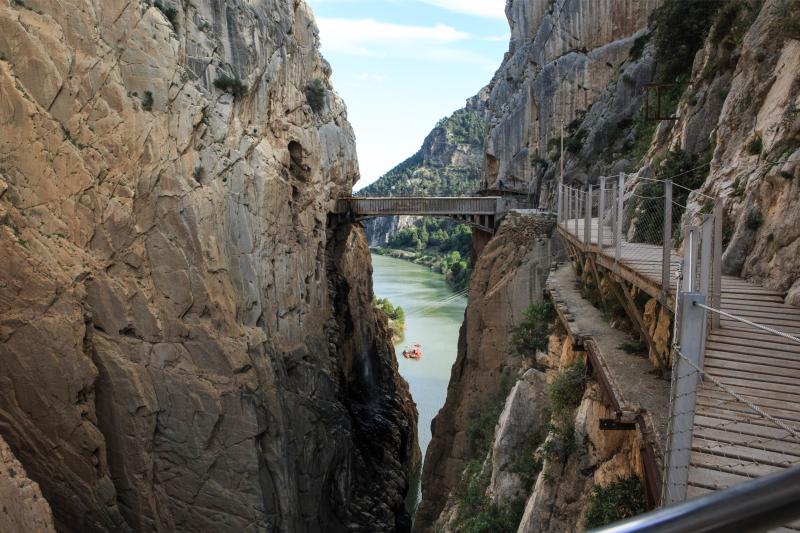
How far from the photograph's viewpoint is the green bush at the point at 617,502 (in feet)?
16.9

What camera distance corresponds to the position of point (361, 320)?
93.9 feet

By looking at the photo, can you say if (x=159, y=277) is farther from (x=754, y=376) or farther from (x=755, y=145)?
(x=754, y=376)

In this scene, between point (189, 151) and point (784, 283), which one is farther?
point (189, 151)

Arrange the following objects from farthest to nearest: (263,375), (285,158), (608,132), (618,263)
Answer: (608,132), (285,158), (263,375), (618,263)

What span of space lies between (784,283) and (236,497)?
1453 cm

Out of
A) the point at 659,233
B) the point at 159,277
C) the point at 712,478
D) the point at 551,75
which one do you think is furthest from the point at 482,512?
the point at 551,75

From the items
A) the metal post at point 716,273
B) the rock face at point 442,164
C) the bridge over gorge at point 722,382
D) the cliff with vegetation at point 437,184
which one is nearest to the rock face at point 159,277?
the bridge over gorge at point 722,382

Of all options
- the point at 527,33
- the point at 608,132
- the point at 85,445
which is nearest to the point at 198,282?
the point at 85,445

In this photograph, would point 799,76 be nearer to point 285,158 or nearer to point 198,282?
point 198,282

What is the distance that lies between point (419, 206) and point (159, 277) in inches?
471

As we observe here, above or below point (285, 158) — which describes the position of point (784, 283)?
below

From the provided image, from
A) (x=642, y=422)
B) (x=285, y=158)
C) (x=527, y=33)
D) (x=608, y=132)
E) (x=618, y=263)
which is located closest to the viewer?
(x=642, y=422)

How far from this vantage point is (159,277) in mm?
→ 15531

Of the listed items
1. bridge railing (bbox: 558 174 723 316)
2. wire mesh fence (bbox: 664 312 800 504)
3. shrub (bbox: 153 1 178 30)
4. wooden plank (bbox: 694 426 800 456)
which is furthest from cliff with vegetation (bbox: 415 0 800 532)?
shrub (bbox: 153 1 178 30)
